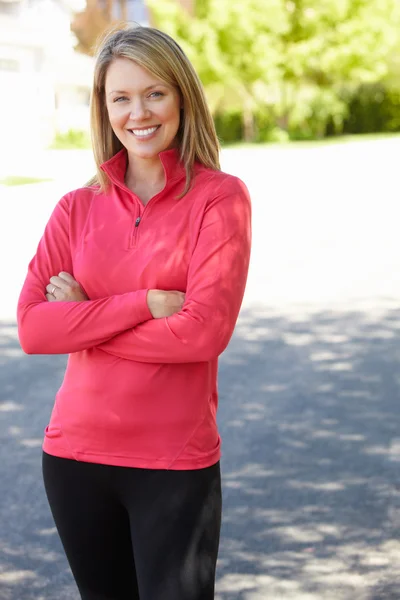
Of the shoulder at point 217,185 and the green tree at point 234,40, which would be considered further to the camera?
the green tree at point 234,40

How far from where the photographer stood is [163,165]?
2.62 meters

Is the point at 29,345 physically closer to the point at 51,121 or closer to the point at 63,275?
the point at 63,275

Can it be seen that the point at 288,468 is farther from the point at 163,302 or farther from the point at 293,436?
the point at 163,302

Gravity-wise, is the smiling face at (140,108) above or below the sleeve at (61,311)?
above

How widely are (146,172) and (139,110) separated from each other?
0.21 meters

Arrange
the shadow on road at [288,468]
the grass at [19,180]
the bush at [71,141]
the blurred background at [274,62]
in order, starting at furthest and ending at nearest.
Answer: the blurred background at [274,62], the bush at [71,141], the grass at [19,180], the shadow on road at [288,468]

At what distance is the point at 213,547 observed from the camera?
2.55 meters

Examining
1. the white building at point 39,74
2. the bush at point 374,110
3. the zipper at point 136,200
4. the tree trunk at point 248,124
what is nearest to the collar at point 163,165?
the zipper at point 136,200

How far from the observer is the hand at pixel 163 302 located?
2592 millimetres

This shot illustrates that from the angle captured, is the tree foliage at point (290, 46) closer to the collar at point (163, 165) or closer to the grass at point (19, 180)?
the grass at point (19, 180)


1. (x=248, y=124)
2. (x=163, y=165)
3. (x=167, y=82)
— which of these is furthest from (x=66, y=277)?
(x=248, y=124)

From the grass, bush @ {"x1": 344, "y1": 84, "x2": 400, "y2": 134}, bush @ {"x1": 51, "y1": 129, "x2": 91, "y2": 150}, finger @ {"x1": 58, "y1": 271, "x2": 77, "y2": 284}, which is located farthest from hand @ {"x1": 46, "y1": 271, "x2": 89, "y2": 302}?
bush @ {"x1": 344, "y1": 84, "x2": 400, "y2": 134}

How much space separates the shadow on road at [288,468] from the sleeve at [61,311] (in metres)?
1.77

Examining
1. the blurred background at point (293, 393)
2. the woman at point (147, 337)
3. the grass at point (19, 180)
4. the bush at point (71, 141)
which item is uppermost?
the woman at point (147, 337)
